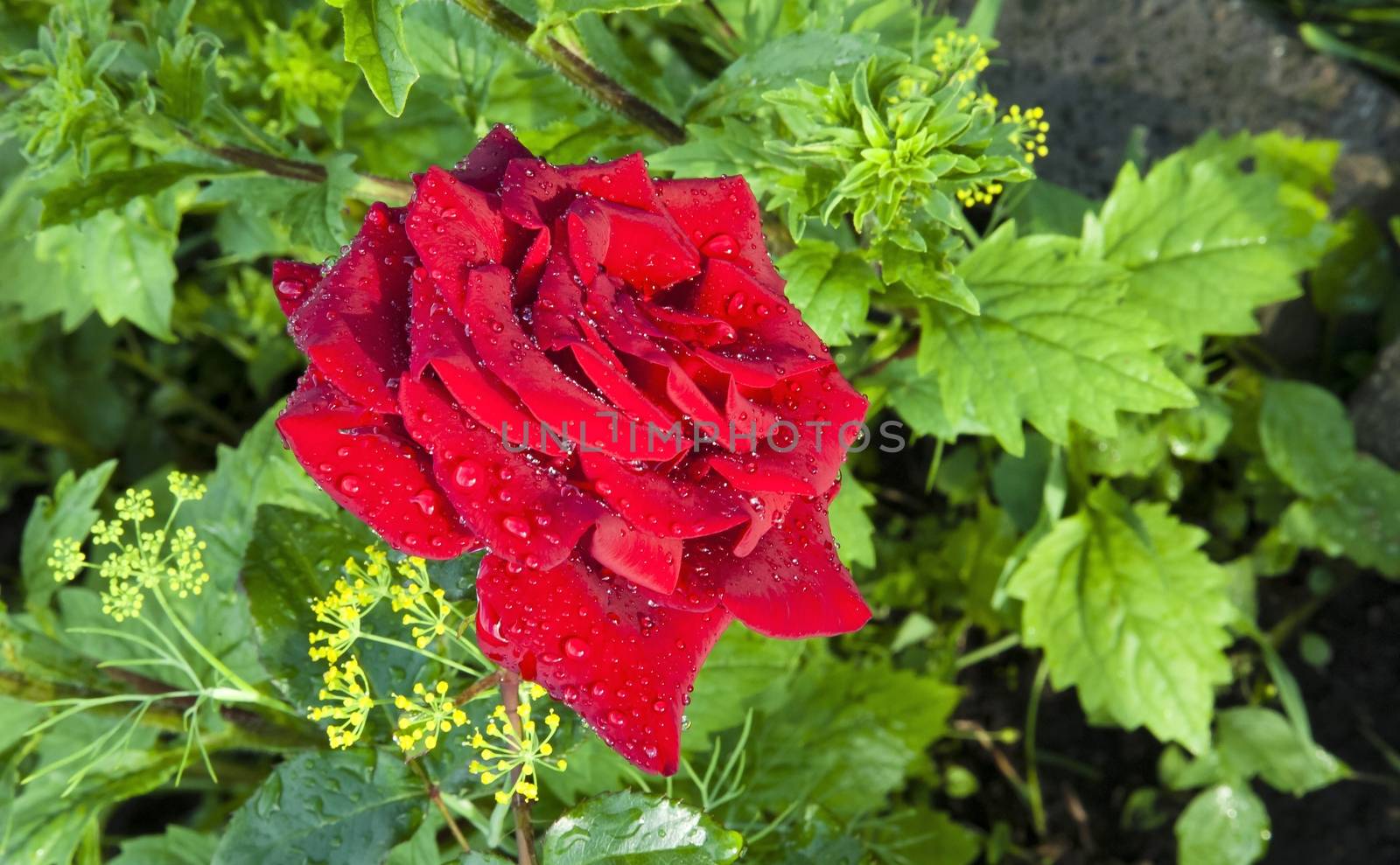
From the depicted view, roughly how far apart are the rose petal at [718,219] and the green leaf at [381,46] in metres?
0.29

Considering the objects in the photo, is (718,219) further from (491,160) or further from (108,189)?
(108,189)

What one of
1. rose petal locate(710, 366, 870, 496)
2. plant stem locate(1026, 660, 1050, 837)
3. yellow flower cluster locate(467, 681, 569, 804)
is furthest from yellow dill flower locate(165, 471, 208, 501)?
plant stem locate(1026, 660, 1050, 837)

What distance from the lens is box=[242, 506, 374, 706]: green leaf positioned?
4.38 feet

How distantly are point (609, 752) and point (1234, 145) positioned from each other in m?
1.66

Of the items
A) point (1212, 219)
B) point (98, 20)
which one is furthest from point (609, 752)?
point (1212, 219)

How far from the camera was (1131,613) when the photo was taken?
2.07 m

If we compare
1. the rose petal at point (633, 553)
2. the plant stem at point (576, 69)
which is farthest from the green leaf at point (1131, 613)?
the rose petal at point (633, 553)

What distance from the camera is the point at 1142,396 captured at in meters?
1.67

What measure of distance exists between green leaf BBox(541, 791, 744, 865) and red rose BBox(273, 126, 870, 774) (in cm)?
18

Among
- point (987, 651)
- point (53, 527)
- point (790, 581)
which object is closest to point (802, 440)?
point (790, 581)

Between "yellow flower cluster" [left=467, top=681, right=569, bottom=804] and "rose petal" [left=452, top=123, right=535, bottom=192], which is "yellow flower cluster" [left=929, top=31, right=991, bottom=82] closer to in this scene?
"rose petal" [left=452, top=123, right=535, bottom=192]

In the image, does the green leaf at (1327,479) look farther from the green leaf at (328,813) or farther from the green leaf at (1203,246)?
the green leaf at (328,813)

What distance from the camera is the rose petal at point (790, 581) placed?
3.26ft

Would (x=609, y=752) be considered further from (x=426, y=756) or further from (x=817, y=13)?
(x=817, y=13)
